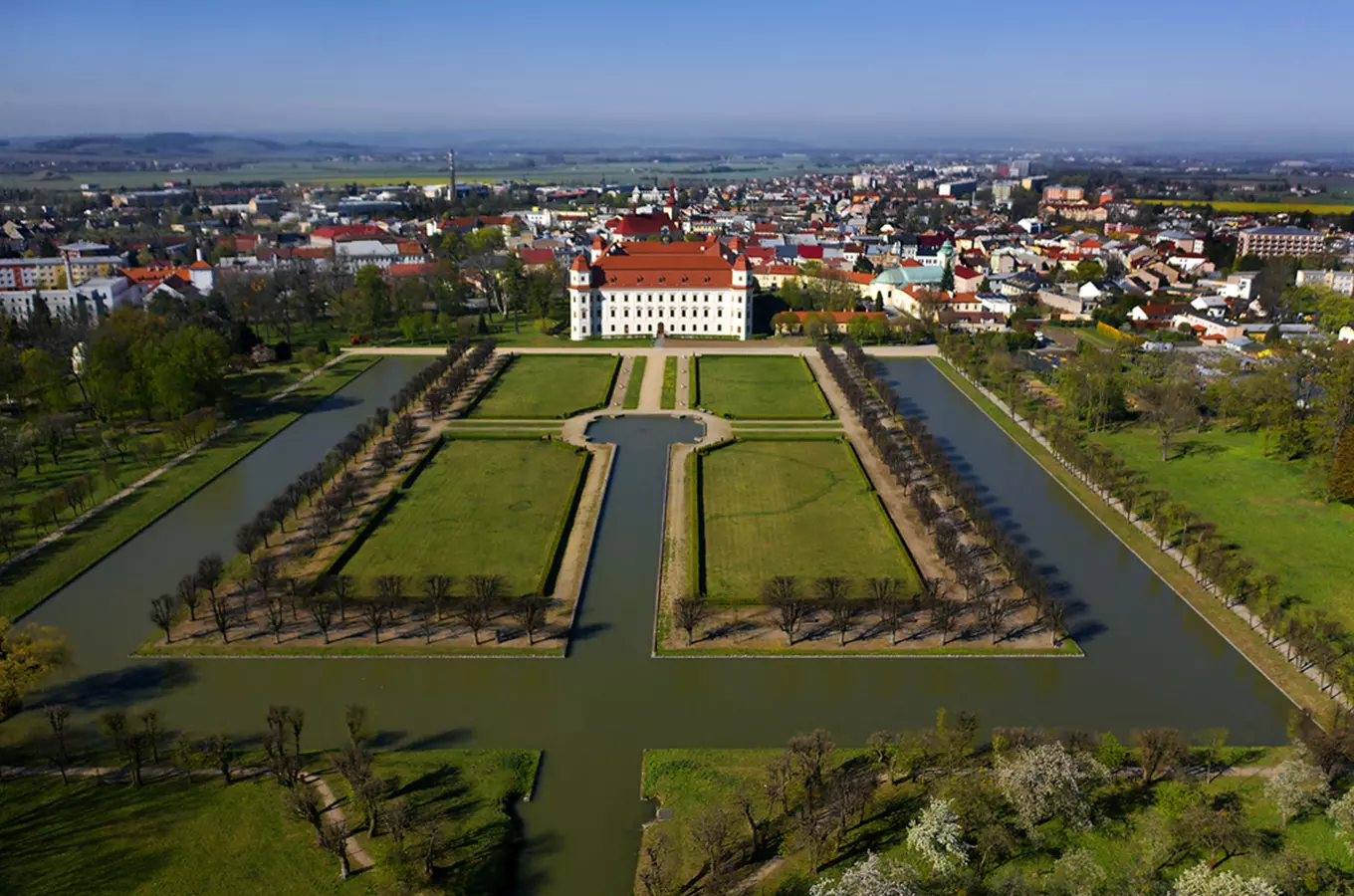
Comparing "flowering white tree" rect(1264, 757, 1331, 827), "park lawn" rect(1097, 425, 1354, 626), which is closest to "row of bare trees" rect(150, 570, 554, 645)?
"flowering white tree" rect(1264, 757, 1331, 827)

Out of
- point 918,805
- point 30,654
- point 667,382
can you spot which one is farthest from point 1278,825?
point 667,382

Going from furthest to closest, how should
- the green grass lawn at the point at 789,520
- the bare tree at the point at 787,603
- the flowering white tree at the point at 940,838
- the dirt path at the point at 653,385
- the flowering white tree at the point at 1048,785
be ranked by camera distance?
the dirt path at the point at 653,385, the green grass lawn at the point at 789,520, the bare tree at the point at 787,603, the flowering white tree at the point at 1048,785, the flowering white tree at the point at 940,838

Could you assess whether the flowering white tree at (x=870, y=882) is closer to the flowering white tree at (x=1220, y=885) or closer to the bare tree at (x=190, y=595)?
the flowering white tree at (x=1220, y=885)

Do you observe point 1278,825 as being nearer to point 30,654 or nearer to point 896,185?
point 30,654

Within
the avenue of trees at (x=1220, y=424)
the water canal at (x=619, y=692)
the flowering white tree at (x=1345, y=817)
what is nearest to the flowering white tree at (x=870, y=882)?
the water canal at (x=619, y=692)

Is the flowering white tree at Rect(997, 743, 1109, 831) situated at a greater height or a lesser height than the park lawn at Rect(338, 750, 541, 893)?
greater

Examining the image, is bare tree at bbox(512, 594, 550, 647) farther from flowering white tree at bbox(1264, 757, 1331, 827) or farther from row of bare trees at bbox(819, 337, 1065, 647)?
flowering white tree at bbox(1264, 757, 1331, 827)

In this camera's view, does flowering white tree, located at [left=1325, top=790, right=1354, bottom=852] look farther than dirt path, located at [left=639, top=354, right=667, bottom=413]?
No
